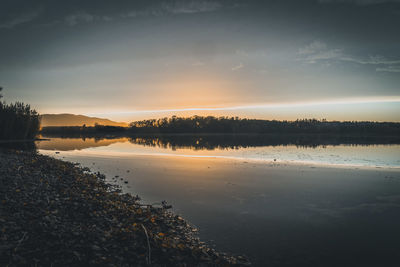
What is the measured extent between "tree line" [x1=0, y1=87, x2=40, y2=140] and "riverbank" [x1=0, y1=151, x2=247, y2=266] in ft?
232

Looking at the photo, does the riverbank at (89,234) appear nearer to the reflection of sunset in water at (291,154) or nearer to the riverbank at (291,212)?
the riverbank at (291,212)

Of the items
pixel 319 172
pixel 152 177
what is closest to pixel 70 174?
pixel 152 177

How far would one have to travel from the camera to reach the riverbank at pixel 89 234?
7.88m

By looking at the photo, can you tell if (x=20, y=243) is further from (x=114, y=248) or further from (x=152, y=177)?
(x=152, y=177)

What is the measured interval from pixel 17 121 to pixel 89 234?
85037mm

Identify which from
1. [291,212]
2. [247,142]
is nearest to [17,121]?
[247,142]

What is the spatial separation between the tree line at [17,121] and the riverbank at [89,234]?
232 feet

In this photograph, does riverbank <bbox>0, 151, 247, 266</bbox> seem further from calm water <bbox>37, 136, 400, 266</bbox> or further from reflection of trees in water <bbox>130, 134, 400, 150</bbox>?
reflection of trees in water <bbox>130, 134, 400, 150</bbox>

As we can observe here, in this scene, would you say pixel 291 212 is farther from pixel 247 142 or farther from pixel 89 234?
pixel 247 142

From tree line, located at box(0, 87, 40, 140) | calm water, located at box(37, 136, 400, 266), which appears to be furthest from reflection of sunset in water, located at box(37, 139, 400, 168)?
tree line, located at box(0, 87, 40, 140)

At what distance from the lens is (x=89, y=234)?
918 cm

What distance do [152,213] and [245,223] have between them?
4789 millimetres

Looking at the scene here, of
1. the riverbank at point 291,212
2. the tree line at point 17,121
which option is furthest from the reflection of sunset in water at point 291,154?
the tree line at point 17,121

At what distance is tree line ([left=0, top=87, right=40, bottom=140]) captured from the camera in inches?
2753
